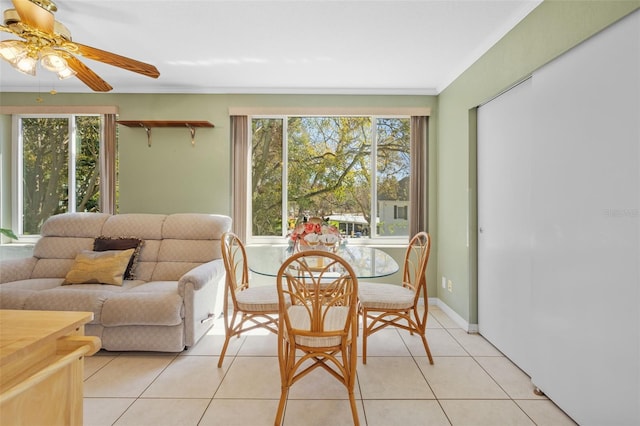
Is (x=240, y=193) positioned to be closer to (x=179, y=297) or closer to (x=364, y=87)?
(x=179, y=297)

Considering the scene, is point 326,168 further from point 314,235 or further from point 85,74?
point 85,74

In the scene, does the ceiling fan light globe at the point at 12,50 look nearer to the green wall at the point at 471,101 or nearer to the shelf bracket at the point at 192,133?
the shelf bracket at the point at 192,133

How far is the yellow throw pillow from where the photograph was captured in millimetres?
2766

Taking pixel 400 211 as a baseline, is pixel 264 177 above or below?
above

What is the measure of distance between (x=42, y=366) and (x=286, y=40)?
8.49 ft

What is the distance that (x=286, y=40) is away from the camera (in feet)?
8.48

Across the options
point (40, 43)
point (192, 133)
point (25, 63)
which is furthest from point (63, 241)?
point (40, 43)

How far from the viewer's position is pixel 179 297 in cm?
246

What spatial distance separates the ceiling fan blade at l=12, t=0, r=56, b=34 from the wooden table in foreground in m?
1.48

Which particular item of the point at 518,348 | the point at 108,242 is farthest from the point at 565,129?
the point at 108,242

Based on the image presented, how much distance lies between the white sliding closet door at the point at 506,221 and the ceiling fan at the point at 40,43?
8.65ft

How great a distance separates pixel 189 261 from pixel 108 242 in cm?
79

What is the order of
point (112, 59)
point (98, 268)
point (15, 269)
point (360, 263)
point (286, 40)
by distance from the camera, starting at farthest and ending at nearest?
point (15, 269) → point (98, 268) → point (286, 40) → point (360, 263) → point (112, 59)

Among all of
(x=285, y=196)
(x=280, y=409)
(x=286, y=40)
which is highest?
(x=286, y=40)
